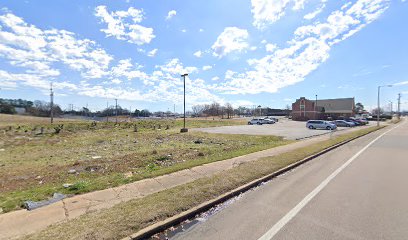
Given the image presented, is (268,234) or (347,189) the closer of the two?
(268,234)

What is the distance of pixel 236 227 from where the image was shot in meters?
5.29

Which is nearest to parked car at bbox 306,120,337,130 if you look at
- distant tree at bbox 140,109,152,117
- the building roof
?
the building roof

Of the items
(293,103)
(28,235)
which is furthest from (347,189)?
(293,103)

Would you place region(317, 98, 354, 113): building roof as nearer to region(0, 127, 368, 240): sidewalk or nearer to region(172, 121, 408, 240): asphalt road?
region(172, 121, 408, 240): asphalt road

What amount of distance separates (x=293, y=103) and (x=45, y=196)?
93.5 metres

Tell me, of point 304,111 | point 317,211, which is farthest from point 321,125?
point 304,111

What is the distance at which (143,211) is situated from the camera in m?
5.70

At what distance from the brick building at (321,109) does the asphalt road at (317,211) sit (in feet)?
272

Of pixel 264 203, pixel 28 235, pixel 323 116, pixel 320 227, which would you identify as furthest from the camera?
pixel 323 116

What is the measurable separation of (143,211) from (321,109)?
9524 cm

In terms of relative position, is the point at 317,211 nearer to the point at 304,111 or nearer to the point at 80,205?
the point at 80,205

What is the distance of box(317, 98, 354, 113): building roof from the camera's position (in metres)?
103

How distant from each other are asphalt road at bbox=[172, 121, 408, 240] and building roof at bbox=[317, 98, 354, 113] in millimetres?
102612

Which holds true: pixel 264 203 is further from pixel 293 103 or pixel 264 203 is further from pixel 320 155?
pixel 293 103
